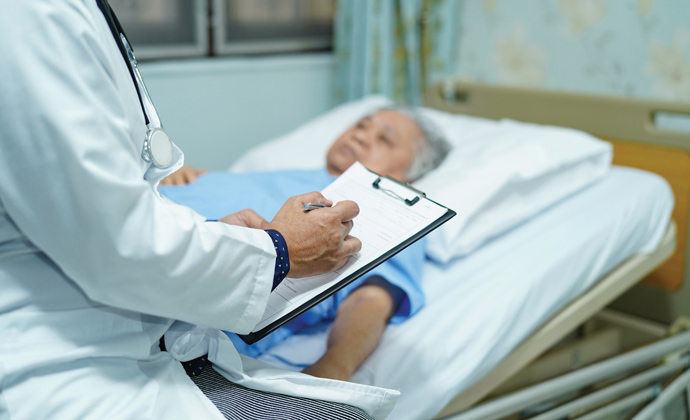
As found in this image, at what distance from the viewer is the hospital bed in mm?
1114

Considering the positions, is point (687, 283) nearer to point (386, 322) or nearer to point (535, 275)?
point (535, 275)

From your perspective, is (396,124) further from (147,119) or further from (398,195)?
(147,119)

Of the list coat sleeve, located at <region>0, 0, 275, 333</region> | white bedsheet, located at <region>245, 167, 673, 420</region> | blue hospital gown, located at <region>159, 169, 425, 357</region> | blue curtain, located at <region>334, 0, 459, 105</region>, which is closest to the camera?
coat sleeve, located at <region>0, 0, 275, 333</region>

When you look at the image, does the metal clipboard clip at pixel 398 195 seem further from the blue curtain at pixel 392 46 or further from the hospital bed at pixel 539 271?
the blue curtain at pixel 392 46

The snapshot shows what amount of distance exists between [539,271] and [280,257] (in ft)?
2.50

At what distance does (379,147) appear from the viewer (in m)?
1.60

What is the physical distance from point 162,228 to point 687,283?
1811 mm

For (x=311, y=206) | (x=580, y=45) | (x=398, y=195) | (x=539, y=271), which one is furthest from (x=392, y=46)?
(x=311, y=206)

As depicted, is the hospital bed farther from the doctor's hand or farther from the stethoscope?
the stethoscope

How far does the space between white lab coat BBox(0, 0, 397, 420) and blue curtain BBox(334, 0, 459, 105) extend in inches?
67.5

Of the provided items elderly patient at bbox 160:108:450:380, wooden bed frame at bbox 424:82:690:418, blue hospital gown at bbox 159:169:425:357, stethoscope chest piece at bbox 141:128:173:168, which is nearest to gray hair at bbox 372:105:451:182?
elderly patient at bbox 160:108:450:380

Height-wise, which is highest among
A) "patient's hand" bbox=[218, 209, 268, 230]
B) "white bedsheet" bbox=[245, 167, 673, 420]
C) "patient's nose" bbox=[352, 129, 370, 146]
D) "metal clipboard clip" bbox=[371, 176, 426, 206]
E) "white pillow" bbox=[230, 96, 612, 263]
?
"metal clipboard clip" bbox=[371, 176, 426, 206]

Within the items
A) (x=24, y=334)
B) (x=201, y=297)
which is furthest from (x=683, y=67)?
(x=24, y=334)

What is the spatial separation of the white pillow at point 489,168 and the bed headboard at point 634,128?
0.21m
